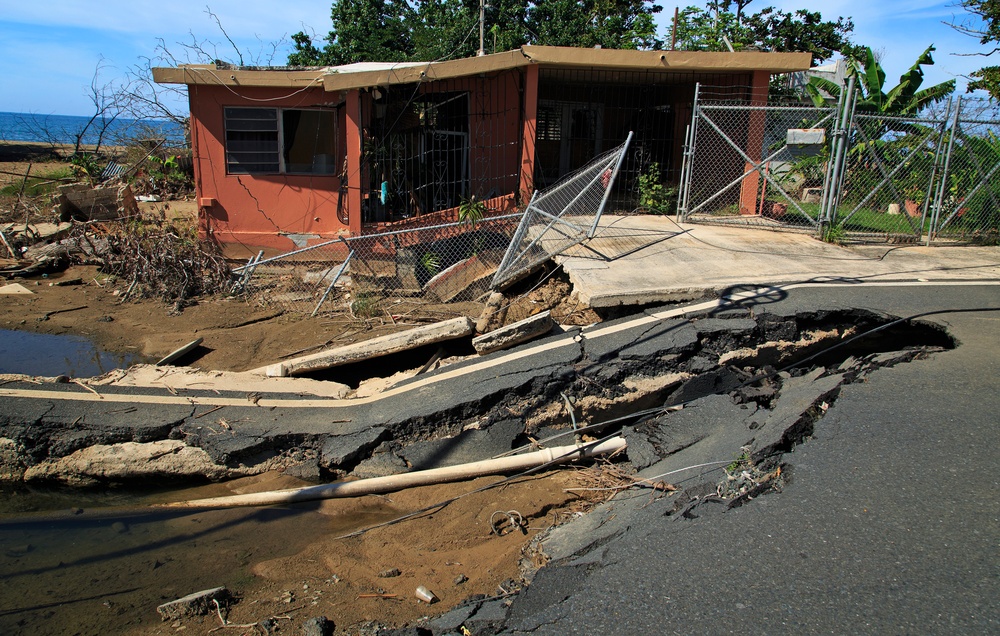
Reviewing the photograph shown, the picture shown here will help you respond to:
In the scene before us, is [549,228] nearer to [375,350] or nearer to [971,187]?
[375,350]

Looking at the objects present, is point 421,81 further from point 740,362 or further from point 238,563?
point 238,563

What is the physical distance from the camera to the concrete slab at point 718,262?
23.9ft

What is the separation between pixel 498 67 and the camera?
10867mm

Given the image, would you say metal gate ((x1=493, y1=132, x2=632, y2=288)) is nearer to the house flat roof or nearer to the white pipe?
the house flat roof

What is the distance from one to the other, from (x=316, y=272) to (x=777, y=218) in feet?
28.2

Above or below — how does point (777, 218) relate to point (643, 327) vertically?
above

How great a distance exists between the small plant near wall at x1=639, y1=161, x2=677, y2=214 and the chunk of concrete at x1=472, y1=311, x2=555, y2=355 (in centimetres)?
632

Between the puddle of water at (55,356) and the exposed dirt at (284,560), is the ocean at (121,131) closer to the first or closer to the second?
the puddle of water at (55,356)

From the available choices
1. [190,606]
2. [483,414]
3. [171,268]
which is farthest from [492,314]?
[171,268]

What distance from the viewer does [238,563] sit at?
445 centimetres

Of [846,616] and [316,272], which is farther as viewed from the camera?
[316,272]

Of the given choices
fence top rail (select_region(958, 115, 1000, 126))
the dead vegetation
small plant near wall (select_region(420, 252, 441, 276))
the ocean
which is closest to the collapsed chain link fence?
fence top rail (select_region(958, 115, 1000, 126))

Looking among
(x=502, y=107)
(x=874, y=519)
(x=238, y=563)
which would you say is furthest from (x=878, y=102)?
(x=238, y=563)

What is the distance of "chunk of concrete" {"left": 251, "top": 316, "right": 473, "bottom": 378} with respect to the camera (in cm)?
724
